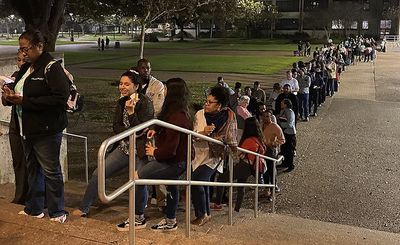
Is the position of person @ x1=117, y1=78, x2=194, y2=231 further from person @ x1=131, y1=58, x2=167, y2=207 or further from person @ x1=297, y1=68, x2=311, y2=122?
person @ x1=297, y1=68, x2=311, y2=122

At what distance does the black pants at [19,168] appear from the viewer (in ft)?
16.5

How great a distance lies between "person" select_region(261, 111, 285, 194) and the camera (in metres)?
8.43

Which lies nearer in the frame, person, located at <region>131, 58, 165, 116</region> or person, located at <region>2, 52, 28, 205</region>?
person, located at <region>2, 52, 28, 205</region>

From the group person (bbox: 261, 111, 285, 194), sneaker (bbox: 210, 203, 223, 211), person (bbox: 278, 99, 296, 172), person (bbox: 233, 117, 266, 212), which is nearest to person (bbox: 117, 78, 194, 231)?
sneaker (bbox: 210, 203, 223, 211)

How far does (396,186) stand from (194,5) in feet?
50.1

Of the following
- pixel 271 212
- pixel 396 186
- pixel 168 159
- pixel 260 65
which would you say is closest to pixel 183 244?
pixel 168 159

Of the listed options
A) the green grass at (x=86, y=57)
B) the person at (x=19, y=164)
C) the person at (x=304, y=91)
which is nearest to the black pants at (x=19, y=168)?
the person at (x=19, y=164)

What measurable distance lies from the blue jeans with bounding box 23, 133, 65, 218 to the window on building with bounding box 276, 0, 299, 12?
303 ft

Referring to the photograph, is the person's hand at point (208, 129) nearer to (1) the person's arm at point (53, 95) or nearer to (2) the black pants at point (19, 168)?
(1) the person's arm at point (53, 95)

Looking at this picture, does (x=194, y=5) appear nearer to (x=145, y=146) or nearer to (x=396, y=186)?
(x=396, y=186)

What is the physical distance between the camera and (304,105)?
1505 centimetres

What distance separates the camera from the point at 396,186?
29.8ft

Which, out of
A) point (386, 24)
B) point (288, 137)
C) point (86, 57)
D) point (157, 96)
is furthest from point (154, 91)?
point (386, 24)

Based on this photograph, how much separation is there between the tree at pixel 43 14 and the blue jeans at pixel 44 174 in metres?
9.25
